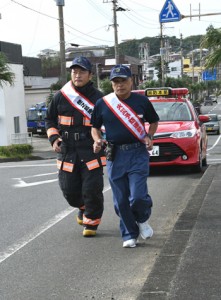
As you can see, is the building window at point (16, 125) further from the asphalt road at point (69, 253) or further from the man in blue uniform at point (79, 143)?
the man in blue uniform at point (79, 143)

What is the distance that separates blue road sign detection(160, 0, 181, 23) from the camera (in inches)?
897

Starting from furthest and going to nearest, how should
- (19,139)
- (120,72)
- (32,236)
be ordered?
(19,139)
(32,236)
(120,72)

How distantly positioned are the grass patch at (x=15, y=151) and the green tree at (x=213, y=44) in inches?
563

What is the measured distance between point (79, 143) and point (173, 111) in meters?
6.42

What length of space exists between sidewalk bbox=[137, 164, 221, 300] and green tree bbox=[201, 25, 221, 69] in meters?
4.93

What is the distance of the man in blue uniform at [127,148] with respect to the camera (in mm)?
5836

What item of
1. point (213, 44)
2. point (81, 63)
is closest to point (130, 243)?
point (81, 63)

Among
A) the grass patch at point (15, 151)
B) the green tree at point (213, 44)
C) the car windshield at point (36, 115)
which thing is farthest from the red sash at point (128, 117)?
the car windshield at point (36, 115)

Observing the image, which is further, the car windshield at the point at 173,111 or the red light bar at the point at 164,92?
the red light bar at the point at 164,92

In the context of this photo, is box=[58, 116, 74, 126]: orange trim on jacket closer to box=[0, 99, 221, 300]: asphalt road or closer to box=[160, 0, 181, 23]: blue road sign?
box=[0, 99, 221, 300]: asphalt road

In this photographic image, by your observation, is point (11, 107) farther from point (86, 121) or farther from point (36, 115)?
point (86, 121)

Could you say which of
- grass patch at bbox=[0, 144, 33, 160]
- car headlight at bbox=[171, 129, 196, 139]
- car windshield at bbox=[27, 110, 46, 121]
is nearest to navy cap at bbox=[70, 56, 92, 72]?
car headlight at bbox=[171, 129, 196, 139]

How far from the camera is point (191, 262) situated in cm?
482

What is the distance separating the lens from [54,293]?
473cm
